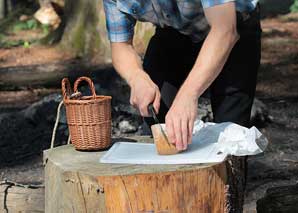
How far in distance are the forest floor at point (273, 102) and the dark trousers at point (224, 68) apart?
105 centimetres

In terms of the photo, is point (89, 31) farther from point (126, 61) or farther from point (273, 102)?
point (126, 61)

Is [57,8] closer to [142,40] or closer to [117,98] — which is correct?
[142,40]

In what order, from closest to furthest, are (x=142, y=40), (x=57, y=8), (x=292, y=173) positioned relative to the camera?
(x=292, y=173), (x=142, y=40), (x=57, y=8)

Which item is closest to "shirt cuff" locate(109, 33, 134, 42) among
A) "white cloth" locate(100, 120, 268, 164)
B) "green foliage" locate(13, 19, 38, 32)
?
"white cloth" locate(100, 120, 268, 164)

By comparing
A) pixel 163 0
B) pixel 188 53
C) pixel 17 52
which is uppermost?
pixel 163 0

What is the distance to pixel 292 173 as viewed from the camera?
5254mm

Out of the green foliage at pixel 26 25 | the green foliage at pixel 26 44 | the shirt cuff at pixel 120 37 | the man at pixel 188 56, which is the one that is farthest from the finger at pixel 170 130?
the green foliage at pixel 26 25

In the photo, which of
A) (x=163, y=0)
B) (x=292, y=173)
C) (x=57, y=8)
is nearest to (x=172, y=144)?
(x=163, y=0)

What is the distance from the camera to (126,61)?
3.33 metres

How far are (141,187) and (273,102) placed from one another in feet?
16.1

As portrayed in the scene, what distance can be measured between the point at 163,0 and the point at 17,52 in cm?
834

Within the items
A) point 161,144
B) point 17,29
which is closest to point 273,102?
point 161,144

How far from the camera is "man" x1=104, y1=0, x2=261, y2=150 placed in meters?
2.94

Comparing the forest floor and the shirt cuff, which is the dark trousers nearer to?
the shirt cuff
